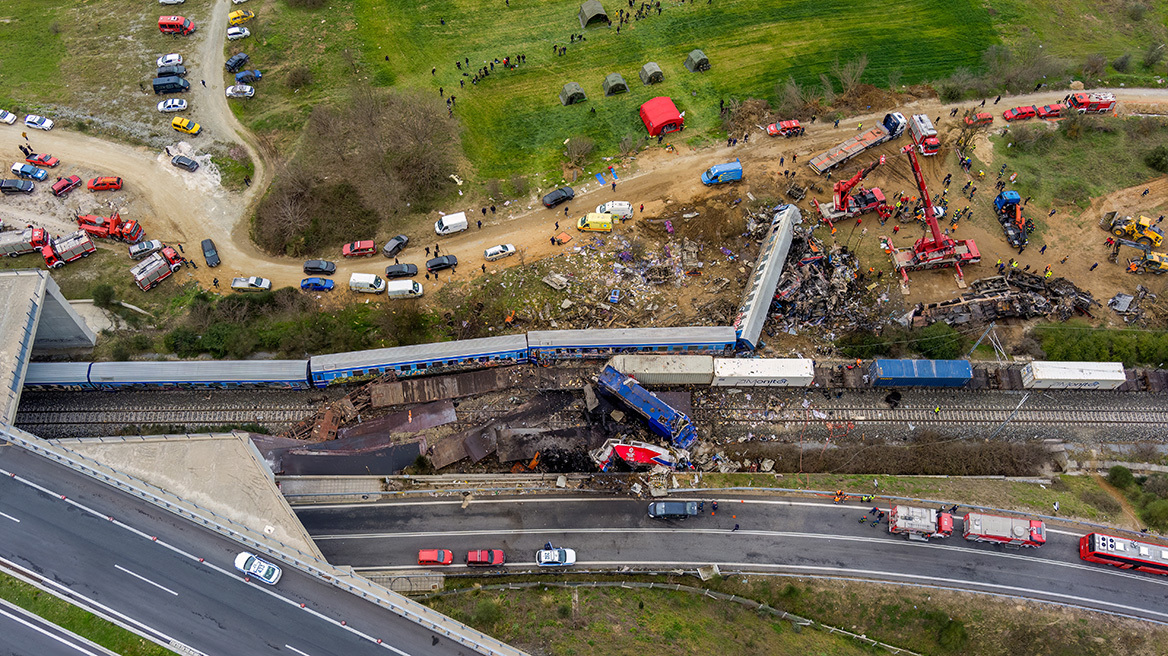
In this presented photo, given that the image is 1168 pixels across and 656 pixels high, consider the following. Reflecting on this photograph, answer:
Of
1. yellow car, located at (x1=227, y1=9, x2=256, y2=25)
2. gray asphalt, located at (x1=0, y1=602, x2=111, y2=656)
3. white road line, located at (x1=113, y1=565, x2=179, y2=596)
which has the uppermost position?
yellow car, located at (x1=227, y1=9, x2=256, y2=25)

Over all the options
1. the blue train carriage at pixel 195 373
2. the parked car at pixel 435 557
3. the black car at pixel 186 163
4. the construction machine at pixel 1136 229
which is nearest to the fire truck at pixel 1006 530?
the construction machine at pixel 1136 229

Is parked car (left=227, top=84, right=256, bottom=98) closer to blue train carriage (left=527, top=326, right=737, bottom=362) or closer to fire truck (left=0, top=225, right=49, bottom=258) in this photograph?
fire truck (left=0, top=225, right=49, bottom=258)

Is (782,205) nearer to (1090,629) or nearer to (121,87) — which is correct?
(1090,629)

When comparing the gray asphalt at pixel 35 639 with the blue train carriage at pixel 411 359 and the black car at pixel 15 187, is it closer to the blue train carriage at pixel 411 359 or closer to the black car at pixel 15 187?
the blue train carriage at pixel 411 359

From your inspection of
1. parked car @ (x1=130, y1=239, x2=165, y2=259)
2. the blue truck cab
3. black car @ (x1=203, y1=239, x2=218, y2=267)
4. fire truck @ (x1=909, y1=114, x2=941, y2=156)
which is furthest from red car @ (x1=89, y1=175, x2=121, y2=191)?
fire truck @ (x1=909, y1=114, x2=941, y2=156)

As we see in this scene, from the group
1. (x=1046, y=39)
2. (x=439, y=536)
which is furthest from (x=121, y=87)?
(x=1046, y=39)
